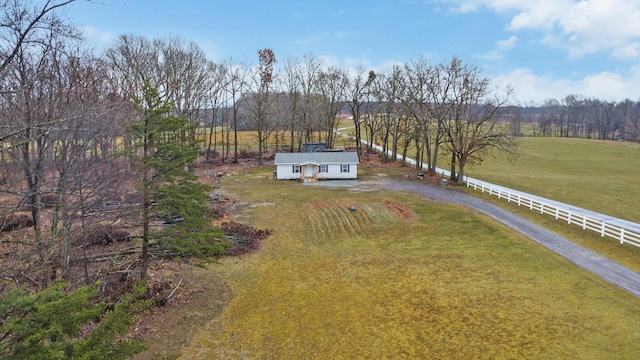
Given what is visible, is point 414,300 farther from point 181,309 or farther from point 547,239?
point 547,239

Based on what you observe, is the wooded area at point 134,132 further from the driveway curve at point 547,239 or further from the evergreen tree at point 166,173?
the driveway curve at point 547,239

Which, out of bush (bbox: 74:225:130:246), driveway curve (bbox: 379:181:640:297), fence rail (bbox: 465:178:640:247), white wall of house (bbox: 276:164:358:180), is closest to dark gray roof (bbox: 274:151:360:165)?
white wall of house (bbox: 276:164:358:180)

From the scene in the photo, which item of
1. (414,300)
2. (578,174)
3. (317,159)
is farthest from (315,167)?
(578,174)

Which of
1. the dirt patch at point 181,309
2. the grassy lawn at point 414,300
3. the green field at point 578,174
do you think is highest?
the green field at point 578,174

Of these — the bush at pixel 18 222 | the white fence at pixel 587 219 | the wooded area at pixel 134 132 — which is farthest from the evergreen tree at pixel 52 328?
the white fence at pixel 587 219

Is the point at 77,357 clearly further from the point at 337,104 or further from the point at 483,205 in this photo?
the point at 337,104

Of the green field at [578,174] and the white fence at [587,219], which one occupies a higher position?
the green field at [578,174]
